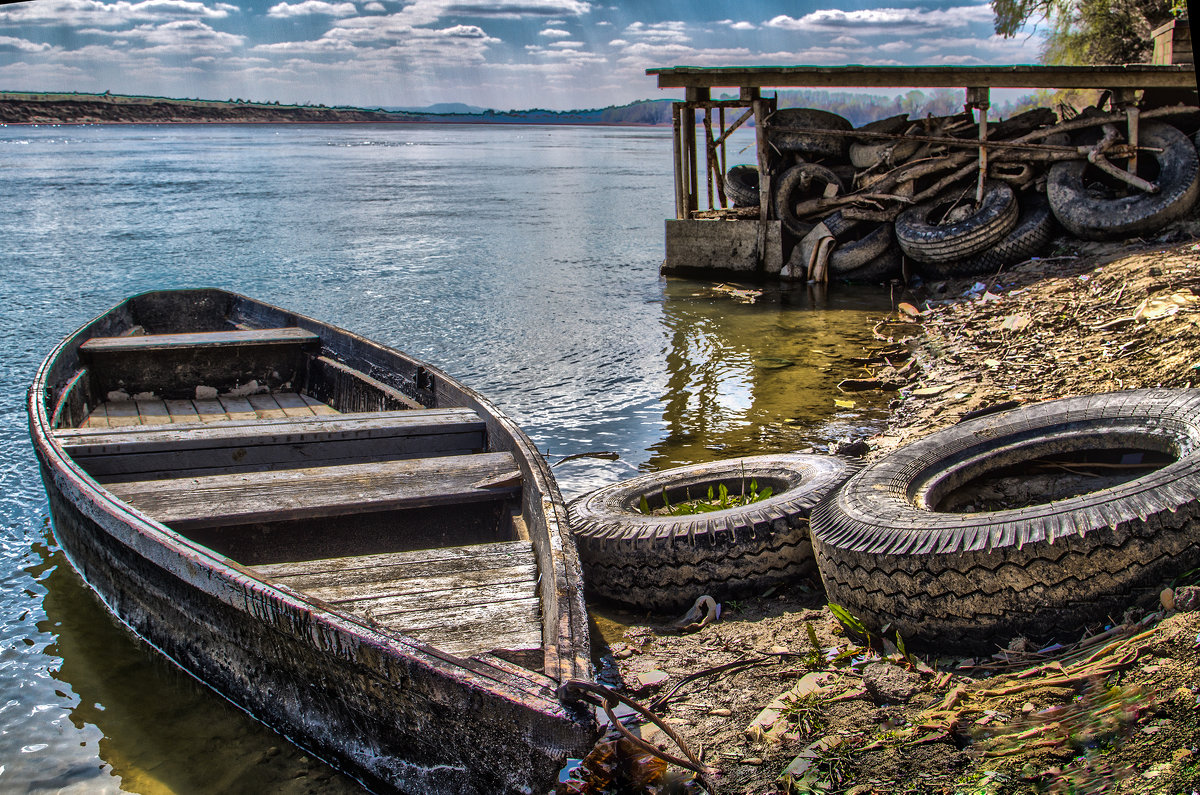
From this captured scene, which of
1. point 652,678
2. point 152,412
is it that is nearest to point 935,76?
point 152,412

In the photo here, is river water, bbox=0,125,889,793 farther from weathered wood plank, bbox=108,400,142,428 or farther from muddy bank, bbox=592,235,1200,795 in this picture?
muddy bank, bbox=592,235,1200,795

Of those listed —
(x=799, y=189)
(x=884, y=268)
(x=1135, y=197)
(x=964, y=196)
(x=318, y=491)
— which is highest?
(x=799, y=189)

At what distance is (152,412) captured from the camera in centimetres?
775

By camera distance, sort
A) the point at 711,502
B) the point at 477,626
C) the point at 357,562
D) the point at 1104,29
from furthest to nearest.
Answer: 1. the point at 1104,29
2. the point at 711,502
3. the point at 357,562
4. the point at 477,626

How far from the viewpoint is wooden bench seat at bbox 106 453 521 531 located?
4.68 meters

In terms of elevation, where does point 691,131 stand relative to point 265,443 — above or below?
above

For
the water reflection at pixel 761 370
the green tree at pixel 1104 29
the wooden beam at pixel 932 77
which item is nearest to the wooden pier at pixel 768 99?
the wooden beam at pixel 932 77

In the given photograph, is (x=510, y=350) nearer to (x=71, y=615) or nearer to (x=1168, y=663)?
(x=71, y=615)

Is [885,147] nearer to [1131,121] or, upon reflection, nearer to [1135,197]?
[1131,121]

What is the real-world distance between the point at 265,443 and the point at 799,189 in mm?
11721

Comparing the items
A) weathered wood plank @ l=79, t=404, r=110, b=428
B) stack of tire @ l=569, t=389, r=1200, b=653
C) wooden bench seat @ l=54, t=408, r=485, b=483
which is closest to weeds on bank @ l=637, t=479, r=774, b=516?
stack of tire @ l=569, t=389, r=1200, b=653

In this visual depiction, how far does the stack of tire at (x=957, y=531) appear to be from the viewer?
3.37m

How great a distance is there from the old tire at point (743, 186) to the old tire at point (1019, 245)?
13.9 ft

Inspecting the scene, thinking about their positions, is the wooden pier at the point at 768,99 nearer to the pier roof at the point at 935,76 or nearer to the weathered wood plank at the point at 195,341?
the pier roof at the point at 935,76
